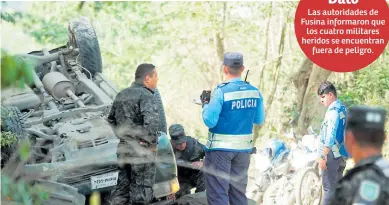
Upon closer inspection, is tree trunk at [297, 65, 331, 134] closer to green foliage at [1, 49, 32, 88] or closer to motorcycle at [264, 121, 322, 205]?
motorcycle at [264, 121, 322, 205]

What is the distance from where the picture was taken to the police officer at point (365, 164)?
3.12m

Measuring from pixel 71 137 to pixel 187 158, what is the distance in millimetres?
1227

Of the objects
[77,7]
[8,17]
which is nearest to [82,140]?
[8,17]

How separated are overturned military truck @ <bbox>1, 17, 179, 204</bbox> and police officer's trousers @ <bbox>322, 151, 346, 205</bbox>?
5.03 feet

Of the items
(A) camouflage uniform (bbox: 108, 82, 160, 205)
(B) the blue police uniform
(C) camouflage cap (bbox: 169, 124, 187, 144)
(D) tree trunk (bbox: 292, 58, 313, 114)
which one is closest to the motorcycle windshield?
(A) camouflage uniform (bbox: 108, 82, 160, 205)

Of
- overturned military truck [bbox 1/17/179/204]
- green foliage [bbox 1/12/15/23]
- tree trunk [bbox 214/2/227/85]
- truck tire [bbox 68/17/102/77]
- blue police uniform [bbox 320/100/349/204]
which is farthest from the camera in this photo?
tree trunk [bbox 214/2/227/85]

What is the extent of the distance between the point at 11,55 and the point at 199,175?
16.4ft

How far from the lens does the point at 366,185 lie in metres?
3.12

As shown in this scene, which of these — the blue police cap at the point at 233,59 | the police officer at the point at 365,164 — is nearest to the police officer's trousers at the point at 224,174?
the blue police cap at the point at 233,59

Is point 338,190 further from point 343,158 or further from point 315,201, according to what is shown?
point 315,201

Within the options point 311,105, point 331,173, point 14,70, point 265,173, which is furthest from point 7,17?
point 311,105

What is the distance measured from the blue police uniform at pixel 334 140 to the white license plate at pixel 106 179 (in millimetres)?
1995

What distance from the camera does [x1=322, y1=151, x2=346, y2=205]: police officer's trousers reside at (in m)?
7.33

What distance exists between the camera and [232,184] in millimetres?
6266
